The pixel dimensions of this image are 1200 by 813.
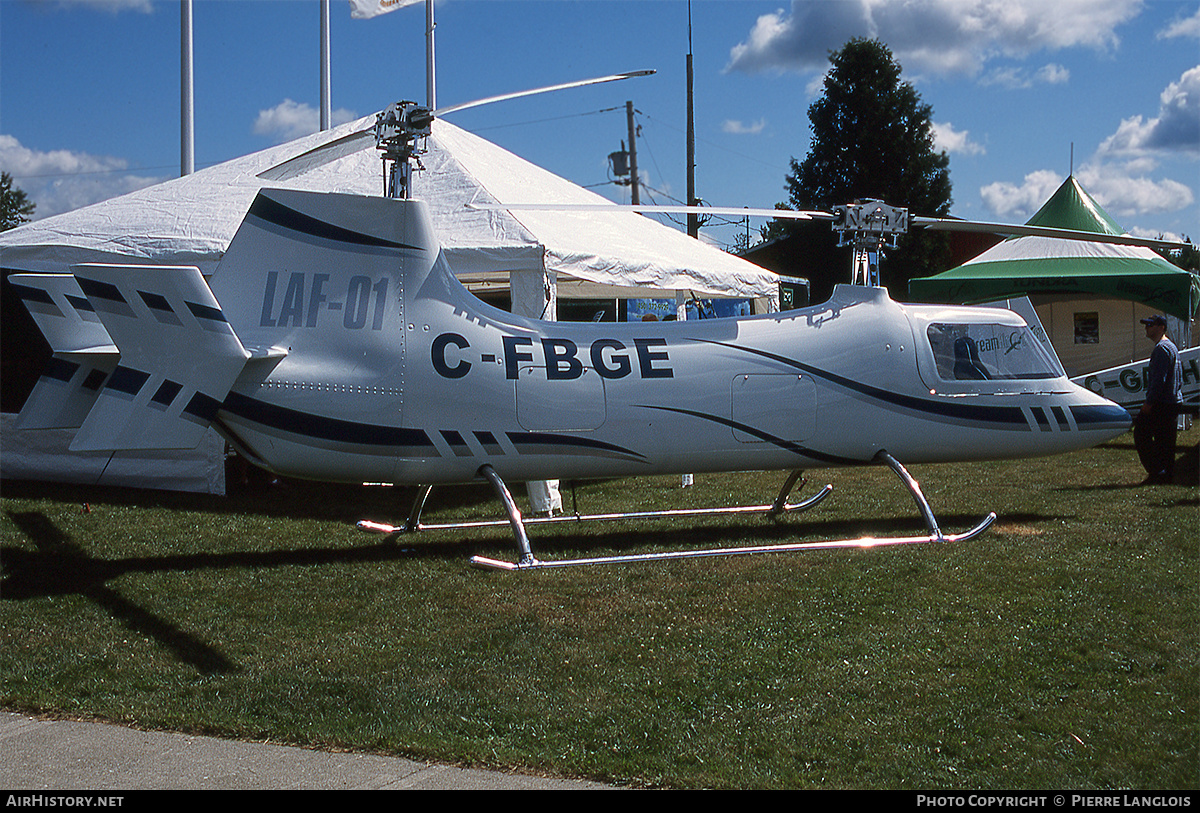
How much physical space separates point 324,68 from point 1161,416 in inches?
692

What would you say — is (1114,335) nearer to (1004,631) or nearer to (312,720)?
(1004,631)

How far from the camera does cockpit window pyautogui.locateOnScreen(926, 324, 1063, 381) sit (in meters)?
8.18

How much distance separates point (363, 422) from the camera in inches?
273

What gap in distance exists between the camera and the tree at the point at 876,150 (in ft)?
115

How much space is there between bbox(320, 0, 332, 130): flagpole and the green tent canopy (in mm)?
12877

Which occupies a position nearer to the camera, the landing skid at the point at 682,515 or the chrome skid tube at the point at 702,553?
the chrome skid tube at the point at 702,553

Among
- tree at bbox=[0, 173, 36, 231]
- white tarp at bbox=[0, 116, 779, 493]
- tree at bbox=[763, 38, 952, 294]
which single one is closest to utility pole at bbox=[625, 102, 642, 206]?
tree at bbox=[763, 38, 952, 294]

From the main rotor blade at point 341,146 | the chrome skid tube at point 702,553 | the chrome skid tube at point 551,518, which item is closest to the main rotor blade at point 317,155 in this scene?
the main rotor blade at point 341,146

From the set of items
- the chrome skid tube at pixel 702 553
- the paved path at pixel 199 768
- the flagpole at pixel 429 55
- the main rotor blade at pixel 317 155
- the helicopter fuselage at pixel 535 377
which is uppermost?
the flagpole at pixel 429 55

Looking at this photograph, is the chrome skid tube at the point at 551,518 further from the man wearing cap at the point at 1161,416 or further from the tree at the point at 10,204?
the tree at the point at 10,204

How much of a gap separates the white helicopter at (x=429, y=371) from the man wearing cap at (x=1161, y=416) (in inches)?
164

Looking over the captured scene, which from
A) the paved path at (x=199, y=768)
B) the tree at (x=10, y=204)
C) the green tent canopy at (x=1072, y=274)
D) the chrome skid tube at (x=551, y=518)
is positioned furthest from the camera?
the tree at (x=10, y=204)

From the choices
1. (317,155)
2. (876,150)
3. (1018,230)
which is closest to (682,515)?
(1018,230)

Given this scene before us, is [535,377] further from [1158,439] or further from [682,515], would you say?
[1158,439]
